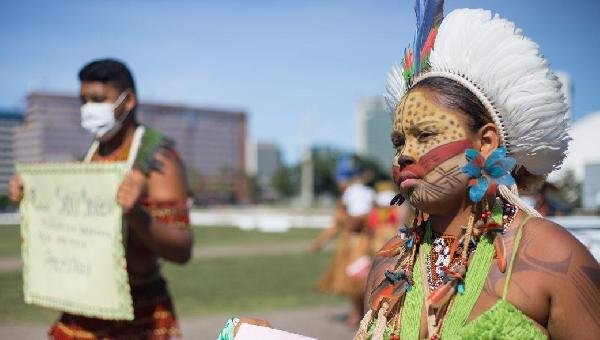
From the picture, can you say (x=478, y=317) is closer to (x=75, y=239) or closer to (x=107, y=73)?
(x=75, y=239)

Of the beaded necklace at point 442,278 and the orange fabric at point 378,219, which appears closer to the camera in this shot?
the beaded necklace at point 442,278

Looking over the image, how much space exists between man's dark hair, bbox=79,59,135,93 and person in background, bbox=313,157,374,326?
5.13m

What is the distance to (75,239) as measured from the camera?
3.62 meters

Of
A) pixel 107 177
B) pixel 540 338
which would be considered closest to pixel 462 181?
pixel 540 338

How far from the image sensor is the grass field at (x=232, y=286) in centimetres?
907

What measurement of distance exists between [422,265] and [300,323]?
6347 mm

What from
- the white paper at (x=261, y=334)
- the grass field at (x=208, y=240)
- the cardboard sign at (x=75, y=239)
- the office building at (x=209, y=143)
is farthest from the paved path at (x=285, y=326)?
A: the office building at (x=209, y=143)

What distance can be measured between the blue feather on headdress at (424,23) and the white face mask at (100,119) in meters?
2.09

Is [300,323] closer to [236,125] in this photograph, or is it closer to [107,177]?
[107,177]

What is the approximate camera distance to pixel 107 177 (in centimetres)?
353

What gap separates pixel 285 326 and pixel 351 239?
A: 6.14ft

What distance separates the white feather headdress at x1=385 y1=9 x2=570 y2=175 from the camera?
2.05 metres

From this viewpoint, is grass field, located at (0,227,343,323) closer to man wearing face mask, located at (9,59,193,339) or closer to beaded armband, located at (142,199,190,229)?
man wearing face mask, located at (9,59,193,339)

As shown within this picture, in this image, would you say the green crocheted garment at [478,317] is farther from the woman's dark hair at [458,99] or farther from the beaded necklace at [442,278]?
the woman's dark hair at [458,99]
